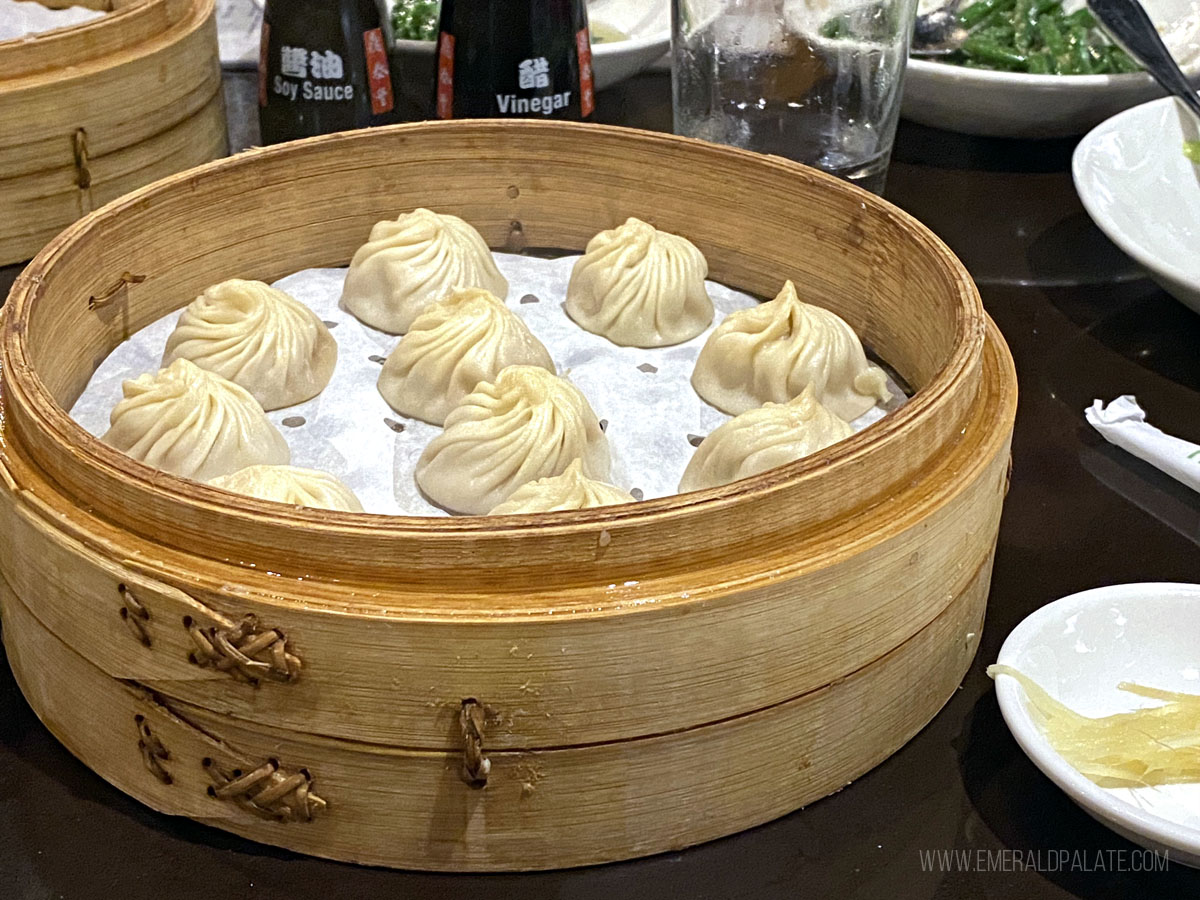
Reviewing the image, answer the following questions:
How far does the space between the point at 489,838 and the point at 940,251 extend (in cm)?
88

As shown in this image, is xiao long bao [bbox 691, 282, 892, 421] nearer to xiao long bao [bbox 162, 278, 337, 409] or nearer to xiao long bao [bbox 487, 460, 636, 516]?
xiao long bao [bbox 487, 460, 636, 516]

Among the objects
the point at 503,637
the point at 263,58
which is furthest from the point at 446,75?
the point at 503,637

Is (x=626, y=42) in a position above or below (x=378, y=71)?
below

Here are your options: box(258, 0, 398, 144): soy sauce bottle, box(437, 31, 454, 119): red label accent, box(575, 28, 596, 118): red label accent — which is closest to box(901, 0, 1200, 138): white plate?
box(575, 28, 596, 118): red label accent

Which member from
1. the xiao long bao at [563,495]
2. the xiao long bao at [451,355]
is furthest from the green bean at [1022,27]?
the xiao long bao at [563,495]

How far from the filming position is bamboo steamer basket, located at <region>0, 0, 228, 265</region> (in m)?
2.19

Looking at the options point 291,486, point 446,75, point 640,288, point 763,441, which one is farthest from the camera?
point 446,75

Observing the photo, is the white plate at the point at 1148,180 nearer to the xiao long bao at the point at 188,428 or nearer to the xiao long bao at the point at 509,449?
the xiao long bao at the point at 509,449

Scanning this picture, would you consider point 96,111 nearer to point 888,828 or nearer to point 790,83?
point 790,83

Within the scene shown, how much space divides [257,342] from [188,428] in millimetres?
207

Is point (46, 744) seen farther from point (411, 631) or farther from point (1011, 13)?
point (1011, 13)

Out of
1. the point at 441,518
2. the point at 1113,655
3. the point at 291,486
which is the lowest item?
the point at 1113,655

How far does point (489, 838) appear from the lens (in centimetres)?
125

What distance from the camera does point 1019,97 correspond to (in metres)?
2.71
